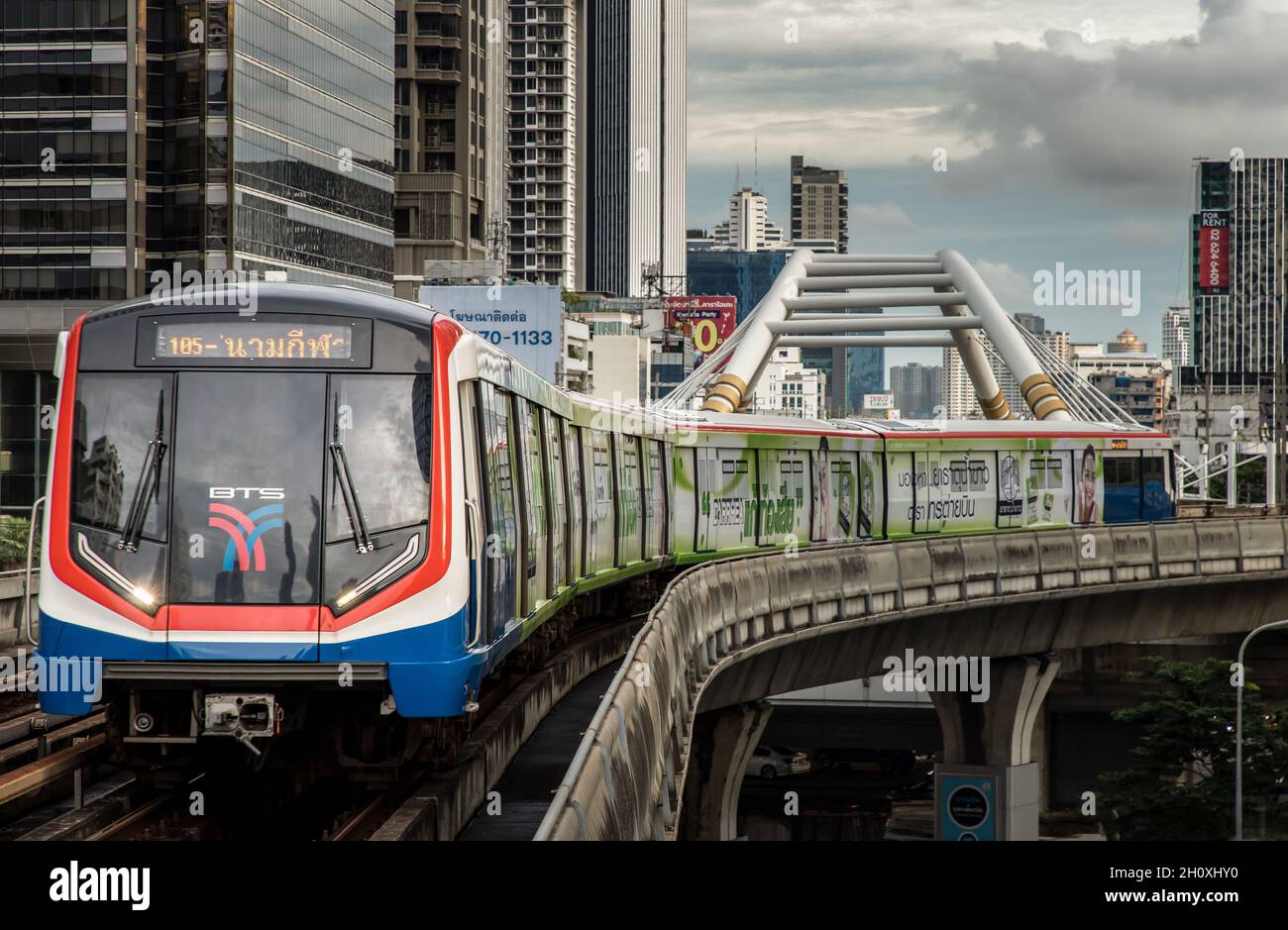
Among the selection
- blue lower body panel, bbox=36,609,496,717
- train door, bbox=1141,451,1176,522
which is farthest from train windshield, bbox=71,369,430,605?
train door, bbox=1141,451,1176,522

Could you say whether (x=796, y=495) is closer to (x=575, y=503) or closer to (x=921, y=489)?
(x=921, y=489)

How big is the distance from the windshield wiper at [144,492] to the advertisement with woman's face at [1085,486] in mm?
34247

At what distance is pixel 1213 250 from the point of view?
187 m

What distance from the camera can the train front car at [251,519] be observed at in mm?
10602

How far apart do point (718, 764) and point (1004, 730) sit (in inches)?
423

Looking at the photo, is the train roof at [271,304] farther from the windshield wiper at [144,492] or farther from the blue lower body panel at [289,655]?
the blue lower body panel at [289,655]

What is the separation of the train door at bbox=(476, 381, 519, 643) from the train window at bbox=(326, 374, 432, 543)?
0.76 m

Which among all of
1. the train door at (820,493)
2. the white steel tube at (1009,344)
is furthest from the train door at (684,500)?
the white steel tube at (1009,344)

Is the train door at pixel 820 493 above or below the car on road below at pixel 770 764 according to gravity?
above

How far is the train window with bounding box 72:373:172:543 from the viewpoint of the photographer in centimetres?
1066
